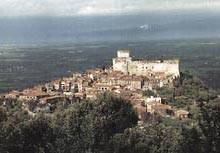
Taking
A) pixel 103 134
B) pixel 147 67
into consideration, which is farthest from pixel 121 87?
pixel 103 134

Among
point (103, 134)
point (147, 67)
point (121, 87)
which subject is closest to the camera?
point (103, 134)

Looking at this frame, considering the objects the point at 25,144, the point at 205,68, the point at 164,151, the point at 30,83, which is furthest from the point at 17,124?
the point at 205,68

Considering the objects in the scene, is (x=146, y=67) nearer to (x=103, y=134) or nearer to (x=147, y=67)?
(x=147, y=67)

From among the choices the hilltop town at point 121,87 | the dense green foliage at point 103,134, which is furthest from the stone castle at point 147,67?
the dense green foliage at point 103,134

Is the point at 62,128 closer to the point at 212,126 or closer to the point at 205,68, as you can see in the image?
the point at 212,126

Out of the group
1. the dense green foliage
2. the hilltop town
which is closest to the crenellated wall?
the hilltop town

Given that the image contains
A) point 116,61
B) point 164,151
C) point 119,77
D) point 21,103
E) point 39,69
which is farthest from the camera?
point 39,69
